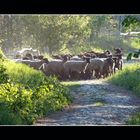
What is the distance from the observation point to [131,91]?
5.97 meters

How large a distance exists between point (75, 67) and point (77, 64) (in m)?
0.06

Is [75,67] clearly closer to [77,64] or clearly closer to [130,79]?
[77,64]

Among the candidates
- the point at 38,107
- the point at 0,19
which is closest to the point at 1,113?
the point at 38,107

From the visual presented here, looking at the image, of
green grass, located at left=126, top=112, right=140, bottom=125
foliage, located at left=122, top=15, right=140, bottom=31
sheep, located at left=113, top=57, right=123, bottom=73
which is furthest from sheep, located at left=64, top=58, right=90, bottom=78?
green grass, located at left=126, top=112, right=140, bottom=125

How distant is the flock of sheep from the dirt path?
5.4 inches

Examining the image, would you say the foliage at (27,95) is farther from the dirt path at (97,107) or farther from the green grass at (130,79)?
the green grass at (130,79)

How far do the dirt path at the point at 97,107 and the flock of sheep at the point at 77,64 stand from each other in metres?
0.14

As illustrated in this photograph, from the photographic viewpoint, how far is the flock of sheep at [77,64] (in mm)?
5961

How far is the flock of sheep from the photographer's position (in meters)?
5.96

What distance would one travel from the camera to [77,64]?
20.0 ft

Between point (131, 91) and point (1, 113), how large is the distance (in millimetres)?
1586

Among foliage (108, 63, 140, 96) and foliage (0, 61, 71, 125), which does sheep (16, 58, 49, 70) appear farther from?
foliage (108, 63, 140, 96)
